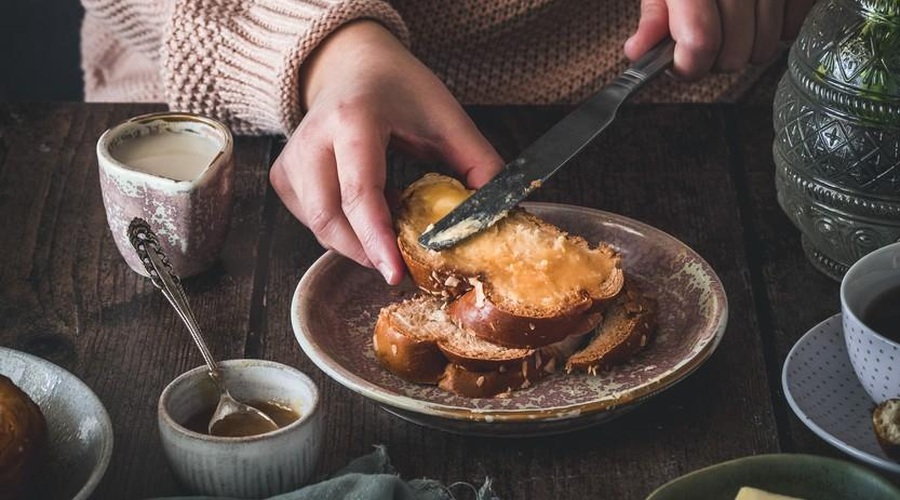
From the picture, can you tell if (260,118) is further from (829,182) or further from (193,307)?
(829,182)

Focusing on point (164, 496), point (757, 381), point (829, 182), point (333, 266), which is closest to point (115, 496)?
point (164, 496)

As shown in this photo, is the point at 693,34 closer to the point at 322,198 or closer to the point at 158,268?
Result: the point at 322,198

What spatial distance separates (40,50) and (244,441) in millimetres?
1730

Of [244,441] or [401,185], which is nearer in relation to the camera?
[244,441]

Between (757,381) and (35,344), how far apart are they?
2.36 feet

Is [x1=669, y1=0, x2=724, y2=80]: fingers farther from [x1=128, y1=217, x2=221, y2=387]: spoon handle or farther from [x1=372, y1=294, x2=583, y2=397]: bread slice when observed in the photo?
[x1=128, y1=217, x2=221, y2=387]: spoon handle

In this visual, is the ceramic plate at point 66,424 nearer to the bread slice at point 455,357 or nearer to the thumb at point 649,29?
the bread slice at point 455,357

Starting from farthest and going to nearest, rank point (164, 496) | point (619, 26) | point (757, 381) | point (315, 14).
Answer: point (619, 26), point (315, 14), point (757, 381), point (164, 496)

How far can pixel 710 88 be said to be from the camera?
188 centimetres

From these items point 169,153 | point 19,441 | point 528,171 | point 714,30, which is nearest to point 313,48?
point 169,153

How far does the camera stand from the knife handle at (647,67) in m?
1.41

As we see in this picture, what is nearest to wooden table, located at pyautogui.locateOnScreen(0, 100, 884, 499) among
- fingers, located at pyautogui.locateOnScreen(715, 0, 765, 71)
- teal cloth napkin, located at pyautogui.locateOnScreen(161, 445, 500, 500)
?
teal cloth napkin, located at pyautogui.locateOnScreen(161, 445, 500, 500)

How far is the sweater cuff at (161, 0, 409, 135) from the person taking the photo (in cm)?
153

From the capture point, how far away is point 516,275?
4.01 feet
